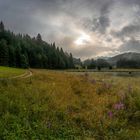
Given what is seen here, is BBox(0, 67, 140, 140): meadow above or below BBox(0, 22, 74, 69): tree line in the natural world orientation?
below

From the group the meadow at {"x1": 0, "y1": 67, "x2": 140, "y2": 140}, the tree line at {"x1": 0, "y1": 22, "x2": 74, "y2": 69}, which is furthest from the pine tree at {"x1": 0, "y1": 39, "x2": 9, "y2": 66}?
the meadow at {"x1": 0, "y1": 67, "x2": 140, "y2": 140}

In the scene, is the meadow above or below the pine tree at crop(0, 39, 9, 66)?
below

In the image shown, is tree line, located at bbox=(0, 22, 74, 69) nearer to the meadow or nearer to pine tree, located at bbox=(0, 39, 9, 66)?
pine tree, located at bbox=(0, 39, 9, 66)

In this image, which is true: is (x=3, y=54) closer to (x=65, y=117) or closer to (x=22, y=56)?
(x=22, y=56)

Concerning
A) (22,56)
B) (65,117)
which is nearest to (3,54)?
(22,56)

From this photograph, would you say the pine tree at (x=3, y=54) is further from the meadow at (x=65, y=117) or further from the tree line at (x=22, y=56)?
the meadow at (x=65, y=117)

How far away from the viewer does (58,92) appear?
39.9 feet

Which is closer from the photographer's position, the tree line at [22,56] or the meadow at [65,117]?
the meadow at [65,117]

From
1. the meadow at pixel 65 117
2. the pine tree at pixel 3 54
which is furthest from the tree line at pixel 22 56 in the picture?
the meadow at pixel 65 117

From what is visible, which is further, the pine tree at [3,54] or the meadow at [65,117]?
the pine tree at [3,54]

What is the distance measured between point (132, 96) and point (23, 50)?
3170 inches

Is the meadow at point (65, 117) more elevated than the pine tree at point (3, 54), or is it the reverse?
the pine tree at point (3, 54)

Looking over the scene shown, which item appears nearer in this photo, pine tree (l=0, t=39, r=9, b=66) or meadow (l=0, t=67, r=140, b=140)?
meadow (l=0, t=67, r=140, b=140)

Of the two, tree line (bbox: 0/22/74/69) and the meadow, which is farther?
tree line (bbox: 0/22/74/69)
